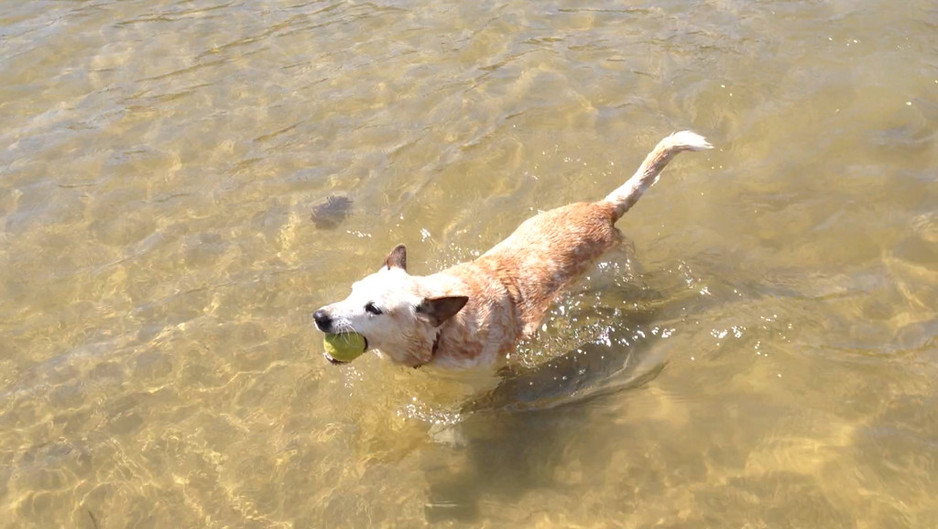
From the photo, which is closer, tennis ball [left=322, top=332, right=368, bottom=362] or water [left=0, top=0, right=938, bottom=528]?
tennis ball [left=322, top=332, right=368, bottom=362]

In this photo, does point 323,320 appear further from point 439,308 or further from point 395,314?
point 439,308

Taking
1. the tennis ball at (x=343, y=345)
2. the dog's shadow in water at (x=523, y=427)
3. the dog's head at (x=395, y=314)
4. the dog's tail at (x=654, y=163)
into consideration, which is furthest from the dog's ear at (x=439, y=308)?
the dog's tail at (x=654, y=163)

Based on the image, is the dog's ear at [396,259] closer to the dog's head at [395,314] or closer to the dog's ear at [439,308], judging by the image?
the dog's head at [395,314]

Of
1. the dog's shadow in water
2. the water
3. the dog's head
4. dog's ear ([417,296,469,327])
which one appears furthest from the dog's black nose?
the dog's shadow in water

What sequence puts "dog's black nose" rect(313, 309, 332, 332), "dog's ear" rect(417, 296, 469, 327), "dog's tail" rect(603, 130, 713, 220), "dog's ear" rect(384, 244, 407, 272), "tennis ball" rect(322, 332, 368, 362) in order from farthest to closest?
"dog's tail" rect(603, 130, 713, 220)
"dog's ear" rect(384, 244, 407, 272)
"dog's ear" rect(417, 296, 469, 327)
"tennis ball" rect(322, 332, 368, 362)
"dog's black nose" rect(313, 309, 332, 332)

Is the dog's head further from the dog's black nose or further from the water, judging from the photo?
the water

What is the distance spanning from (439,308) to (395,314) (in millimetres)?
279

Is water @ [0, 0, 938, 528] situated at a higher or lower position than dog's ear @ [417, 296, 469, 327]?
lower

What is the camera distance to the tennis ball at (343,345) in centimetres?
499

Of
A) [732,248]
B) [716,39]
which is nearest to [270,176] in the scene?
[732,248]

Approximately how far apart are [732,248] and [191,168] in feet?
16.3

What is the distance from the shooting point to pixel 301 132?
329 inches

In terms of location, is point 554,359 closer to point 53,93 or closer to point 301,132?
point 301,132

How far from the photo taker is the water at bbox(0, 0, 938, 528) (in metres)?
5.16
